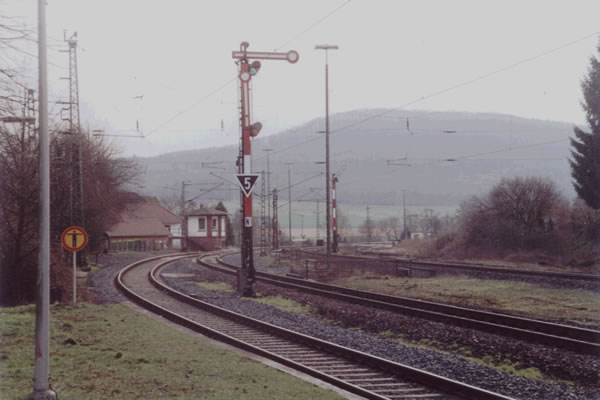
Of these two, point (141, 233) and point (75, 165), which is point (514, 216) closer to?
point (75, 165)

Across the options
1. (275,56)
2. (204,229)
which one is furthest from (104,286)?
(204,229)

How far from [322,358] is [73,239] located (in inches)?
372

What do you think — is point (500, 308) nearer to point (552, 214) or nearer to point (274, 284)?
point (274, 284)

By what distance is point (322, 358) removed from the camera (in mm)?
12297

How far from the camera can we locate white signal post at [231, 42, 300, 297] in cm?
2277

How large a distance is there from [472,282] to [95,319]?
15.8 m

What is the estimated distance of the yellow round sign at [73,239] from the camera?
18000 millimetres

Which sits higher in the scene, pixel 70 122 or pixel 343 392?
pixel 70 122

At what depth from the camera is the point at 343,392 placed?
9.53 metres

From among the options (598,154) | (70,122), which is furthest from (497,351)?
(70,122)

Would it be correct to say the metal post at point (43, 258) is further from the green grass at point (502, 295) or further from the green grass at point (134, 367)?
the green grass at point (502, 295)

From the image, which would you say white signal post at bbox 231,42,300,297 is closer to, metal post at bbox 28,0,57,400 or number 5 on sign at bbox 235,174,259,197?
number 5 on sign at bbox 235,174,259,197

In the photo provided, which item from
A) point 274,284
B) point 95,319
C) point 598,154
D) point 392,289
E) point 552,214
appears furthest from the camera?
point 552,214

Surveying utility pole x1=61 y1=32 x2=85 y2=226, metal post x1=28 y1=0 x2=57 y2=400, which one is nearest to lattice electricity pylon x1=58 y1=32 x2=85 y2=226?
utility pole x1=61 y1=32 x2=85 y2=226
